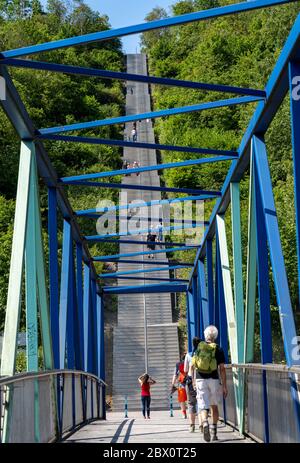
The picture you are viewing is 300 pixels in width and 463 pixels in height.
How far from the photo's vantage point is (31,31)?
→ 9819cm

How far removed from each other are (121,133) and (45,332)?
7729 centimetres

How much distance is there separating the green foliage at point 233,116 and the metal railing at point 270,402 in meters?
22.7

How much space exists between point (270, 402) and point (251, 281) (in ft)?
10.8

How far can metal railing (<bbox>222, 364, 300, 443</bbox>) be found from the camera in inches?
354

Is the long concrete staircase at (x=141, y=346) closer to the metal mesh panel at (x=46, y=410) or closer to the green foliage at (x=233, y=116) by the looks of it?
the green foliage at (x=233, y=116)

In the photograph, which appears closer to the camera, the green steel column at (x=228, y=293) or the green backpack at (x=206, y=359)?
the green backpack at (x=206, y=359)

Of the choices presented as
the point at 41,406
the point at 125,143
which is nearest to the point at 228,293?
the point at 125,143

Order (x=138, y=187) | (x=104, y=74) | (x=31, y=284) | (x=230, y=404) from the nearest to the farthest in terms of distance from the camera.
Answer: (x=104, y=74) < (x=31, y=284) < (x=230, y=404) < (x=138, y=187)

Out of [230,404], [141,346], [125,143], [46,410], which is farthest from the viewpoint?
[141,346]

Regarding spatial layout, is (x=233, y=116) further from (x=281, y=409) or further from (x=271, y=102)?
(x=281, y=409)

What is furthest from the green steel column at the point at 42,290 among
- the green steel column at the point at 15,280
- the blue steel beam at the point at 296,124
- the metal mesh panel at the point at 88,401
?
the metal mesh panel at the point at 88,401

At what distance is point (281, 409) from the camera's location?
9.59m

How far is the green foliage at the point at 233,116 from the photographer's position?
4131cm

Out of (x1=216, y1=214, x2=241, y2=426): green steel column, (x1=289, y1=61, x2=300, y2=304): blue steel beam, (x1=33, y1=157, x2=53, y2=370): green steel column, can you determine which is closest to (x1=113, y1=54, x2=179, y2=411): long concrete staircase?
(x1=216, y1=214, x2=241, y2=426): green steel column
